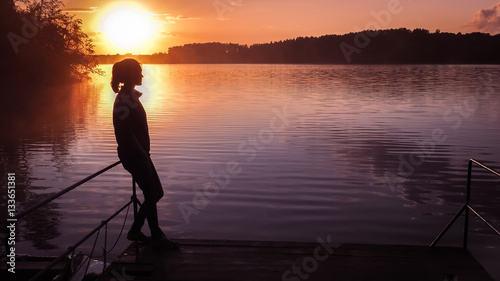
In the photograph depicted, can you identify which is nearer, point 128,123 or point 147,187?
point 128,123

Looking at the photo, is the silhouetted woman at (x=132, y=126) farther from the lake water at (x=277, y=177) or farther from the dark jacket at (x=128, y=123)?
the lake water at (x=277, y=177)

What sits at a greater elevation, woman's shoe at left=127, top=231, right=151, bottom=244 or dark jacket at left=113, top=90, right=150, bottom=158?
dark jacket at left=113, top=90, right=150, bottom=158

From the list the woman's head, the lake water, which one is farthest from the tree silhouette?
the woman's head

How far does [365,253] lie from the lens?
5520mm

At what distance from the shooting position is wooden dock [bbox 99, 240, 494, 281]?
16.1 feet

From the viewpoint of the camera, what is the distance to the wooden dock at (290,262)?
16.1 ft

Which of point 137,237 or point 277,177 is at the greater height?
point 137,237

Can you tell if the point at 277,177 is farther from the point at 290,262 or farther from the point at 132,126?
the point at 132,126

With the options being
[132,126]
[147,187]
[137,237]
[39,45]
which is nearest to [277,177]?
[137,237]

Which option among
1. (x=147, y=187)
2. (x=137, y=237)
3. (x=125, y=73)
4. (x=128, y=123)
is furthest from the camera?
(x=137, y=237)

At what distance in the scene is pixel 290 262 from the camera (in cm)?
525

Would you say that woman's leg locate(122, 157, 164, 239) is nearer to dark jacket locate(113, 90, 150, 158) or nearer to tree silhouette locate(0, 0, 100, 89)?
dark jacket locate(113, 90, 150, 158)

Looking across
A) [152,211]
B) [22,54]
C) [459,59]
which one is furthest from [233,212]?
[459,59]

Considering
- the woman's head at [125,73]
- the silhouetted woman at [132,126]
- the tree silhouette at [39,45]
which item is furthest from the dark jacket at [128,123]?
the tree silhouette at [39,45]
